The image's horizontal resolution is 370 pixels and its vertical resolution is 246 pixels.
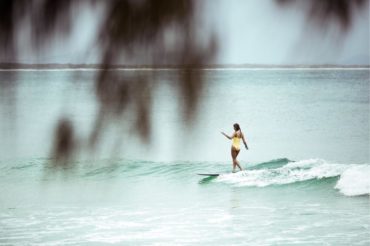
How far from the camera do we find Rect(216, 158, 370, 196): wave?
10273 millimetres

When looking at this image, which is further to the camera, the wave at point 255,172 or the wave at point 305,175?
the wave at point 255,172

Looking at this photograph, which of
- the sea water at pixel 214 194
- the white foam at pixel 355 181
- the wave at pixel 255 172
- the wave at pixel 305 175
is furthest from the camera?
the wave at pixel 255 172

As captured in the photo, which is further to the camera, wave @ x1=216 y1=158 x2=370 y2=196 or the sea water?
wave @ x1=216 y1=158 x2=370 y2=196

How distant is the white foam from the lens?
9.88 metres

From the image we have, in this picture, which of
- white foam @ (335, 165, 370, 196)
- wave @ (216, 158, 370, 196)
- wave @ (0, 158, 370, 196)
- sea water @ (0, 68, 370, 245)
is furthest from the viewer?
wave @ (0, 158, 370, 196)

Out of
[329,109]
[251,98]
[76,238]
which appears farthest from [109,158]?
[251,98]

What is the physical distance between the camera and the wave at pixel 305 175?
1027 centimetres

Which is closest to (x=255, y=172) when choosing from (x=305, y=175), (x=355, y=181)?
(x=305, y=175)

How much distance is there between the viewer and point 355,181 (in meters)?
10.7

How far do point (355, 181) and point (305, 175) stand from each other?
75 centimetres

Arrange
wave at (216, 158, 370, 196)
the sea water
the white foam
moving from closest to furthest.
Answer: the sea water, the white foam, wave at (216, 158, 370, 196)

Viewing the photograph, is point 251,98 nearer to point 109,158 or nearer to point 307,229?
point 307,229

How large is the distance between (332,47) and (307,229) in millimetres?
7048

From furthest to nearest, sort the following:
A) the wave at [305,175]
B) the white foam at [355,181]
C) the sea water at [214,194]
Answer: the wave at [305,175] < the white foam at [355,181] < the sea water at [214,194]
